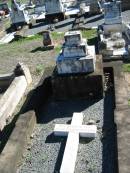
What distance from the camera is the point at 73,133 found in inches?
278

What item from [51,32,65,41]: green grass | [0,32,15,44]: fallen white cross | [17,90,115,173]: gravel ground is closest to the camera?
[17,90,115,173]: gravel ground

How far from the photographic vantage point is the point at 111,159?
20.6 ft

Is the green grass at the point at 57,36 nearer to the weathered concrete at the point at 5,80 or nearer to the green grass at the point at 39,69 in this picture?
the green grass at the point at 39,69

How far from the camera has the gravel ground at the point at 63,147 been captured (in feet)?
20.5

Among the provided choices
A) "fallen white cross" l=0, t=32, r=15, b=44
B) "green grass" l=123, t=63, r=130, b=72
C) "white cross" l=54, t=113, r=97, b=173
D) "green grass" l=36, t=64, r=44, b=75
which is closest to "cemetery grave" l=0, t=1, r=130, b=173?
"white cross" l=54, t=113, r=97, b=173

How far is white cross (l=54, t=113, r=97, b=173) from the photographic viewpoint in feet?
20.4

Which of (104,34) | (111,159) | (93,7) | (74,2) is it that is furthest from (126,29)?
(74,2)

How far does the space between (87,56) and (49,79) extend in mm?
1535

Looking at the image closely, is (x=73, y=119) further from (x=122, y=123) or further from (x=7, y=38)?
(x=7, y=38)

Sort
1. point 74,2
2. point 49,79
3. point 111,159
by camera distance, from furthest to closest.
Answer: point 74,2
point 49,79
point 111,159

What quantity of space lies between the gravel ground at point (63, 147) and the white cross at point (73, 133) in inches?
4.9

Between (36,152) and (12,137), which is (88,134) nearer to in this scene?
(36,152)

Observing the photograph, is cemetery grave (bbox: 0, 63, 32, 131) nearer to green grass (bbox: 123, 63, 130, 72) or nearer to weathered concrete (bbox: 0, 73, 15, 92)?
weathered concrete (bbox: 0, 73, 15, 92)

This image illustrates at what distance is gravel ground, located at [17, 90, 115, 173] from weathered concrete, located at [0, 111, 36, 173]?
19 cm
